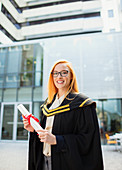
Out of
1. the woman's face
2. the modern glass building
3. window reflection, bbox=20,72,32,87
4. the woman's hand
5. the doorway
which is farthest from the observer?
window reflection, bbox=20,72,32,87

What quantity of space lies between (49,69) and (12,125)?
3.50 metres

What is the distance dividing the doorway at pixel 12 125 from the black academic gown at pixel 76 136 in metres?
6.73

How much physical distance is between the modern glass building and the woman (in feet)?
17.2

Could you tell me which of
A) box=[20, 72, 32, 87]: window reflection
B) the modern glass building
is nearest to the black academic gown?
the modern glass building

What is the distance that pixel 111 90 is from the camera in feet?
22.6

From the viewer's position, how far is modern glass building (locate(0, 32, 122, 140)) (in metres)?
7.02

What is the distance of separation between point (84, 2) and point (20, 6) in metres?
2.40

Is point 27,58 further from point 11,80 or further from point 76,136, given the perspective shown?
point 76,136

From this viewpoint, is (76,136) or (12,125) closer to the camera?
(76,136)

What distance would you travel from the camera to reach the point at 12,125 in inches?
305

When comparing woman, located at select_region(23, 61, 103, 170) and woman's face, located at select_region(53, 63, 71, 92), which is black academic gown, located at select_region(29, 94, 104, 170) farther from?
woman's face, located at select_region(53, 63, 71, 92)

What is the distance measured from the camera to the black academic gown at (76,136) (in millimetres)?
1019

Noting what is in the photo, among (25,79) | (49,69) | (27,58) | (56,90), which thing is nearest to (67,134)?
(56,90)

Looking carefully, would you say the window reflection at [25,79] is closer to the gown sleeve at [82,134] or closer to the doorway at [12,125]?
the doorway at [12,125]
